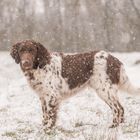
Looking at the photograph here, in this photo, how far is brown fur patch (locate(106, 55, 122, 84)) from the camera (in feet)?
31.4

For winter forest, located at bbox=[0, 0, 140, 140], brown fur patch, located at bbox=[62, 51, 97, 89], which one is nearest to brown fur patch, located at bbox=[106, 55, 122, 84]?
brown fur patch, located at bbox=[62, 51, 97, 89]

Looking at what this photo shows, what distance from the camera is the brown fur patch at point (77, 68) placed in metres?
9.50

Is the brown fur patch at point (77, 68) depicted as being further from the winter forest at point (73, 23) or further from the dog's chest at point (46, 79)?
the winter forest at point (73, 23)

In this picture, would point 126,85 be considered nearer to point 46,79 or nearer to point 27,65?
point 46,79

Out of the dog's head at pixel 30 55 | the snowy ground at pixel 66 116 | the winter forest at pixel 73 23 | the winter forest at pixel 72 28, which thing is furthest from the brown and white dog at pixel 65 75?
the winter forest at pixel 73 23

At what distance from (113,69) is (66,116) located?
1825mm

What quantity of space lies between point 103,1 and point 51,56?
1002 centimetres

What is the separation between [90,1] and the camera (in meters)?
19.2

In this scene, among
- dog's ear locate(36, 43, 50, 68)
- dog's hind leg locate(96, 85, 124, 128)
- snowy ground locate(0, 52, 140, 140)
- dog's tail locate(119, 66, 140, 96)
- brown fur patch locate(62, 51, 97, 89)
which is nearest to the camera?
snowy ground locate(0, 52, 140, 140)

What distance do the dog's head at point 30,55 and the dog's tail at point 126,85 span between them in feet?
4.56

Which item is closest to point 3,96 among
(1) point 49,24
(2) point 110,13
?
(1) point 49,24

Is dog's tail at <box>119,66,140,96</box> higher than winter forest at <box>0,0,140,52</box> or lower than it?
lower

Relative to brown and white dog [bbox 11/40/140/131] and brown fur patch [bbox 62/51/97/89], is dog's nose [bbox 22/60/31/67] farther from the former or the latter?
brown fur patch [bbox 62/51/97/89]

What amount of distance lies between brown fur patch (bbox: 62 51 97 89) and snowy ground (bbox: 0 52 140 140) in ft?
2.61
